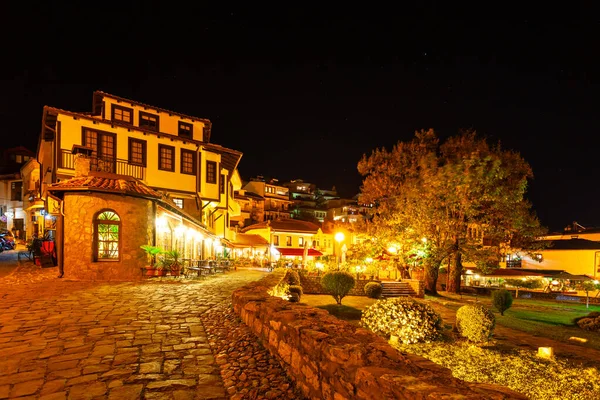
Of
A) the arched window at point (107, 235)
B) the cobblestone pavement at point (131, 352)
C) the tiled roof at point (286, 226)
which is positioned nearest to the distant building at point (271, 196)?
the tiled roof at point (286, 226)

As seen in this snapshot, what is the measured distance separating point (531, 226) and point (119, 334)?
2784 cm

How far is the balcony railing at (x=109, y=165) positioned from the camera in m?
19.7

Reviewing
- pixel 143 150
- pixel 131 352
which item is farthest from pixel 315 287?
pixel 131 352

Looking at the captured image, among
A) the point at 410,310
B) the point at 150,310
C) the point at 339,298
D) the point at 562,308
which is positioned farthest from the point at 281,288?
the point at 562,308

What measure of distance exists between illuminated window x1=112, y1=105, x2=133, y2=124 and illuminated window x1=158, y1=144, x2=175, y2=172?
2509 millimetres

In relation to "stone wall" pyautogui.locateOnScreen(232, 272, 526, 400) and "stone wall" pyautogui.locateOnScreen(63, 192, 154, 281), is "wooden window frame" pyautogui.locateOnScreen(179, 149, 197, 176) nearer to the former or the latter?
"stone wall" pyautogui.locateOnScreen(63, 192, 154, 281)

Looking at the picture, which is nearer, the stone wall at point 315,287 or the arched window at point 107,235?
the arched window at point 107,235

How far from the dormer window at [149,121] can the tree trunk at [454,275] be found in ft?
76.4

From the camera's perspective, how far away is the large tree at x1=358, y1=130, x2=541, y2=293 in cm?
2400

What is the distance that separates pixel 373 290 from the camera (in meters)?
24.0

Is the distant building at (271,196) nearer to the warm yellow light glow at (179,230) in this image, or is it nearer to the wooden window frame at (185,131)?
the wooden window frame at (185,131)

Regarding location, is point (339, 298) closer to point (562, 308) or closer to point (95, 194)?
point (95, 194)

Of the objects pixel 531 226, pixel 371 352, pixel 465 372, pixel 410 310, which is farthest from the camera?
pixel 531 226

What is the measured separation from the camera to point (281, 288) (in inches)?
544
